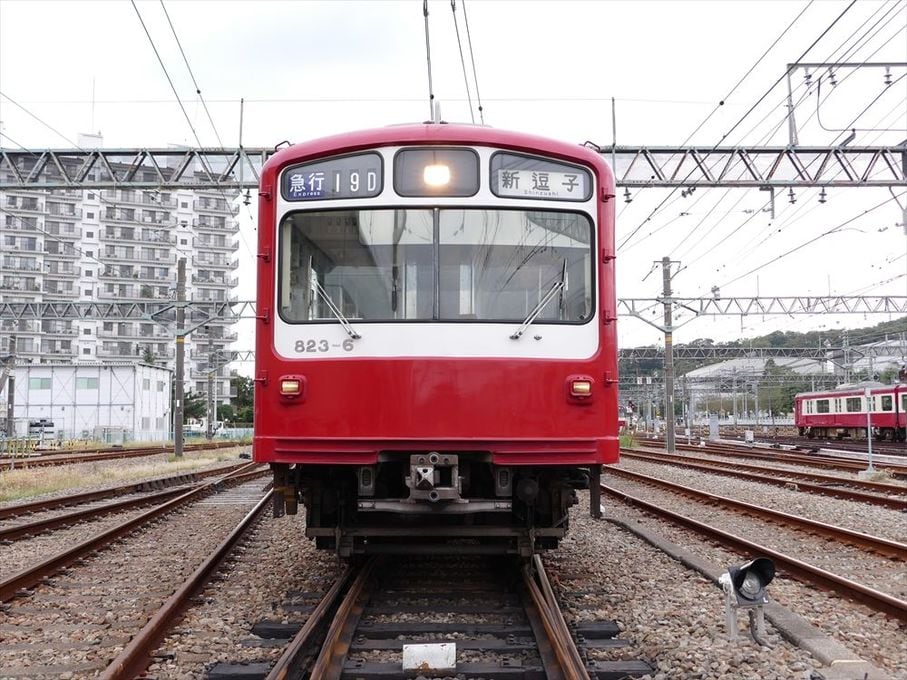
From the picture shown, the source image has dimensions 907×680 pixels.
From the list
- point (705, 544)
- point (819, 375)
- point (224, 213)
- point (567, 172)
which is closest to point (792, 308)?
point (705, 544)

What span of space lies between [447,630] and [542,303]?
2.12 meters

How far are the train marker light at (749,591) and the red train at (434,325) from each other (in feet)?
3.33

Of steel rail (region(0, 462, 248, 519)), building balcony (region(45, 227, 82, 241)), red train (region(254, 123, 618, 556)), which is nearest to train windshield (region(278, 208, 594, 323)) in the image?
red train (region(254, 123, 618, 556))

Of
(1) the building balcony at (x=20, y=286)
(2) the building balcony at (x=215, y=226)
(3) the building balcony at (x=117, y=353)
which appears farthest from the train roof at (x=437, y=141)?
(2) the building balcony at (x=215, y=226)

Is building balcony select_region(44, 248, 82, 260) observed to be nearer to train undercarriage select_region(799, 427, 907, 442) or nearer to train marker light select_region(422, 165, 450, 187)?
train undercarriage select_region(799, 427, 907, 442)

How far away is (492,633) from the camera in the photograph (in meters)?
4.96

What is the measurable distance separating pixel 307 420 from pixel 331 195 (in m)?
1.49

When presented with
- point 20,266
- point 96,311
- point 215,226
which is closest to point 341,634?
point 96,311

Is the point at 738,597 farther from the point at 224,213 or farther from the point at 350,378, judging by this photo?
the point at 224,213

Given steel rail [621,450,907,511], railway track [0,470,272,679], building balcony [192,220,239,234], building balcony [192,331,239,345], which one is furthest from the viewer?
building balcony [192,220,239,234]

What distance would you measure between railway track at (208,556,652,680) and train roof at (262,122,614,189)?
2907 mm

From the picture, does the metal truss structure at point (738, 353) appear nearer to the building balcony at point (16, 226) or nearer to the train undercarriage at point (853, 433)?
the train undercarriage at point (853, 433)

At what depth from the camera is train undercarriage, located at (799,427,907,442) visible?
1484 inches

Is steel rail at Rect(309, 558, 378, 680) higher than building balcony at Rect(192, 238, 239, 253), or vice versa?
building balcony at Rect(192, 238, 239, 253)
